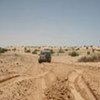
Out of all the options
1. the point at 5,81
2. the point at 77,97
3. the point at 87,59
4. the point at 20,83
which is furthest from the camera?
the point at 87,59

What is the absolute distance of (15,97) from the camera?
1559cm

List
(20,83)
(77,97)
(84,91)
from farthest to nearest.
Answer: (20,83) < (84,91) < (77,97)

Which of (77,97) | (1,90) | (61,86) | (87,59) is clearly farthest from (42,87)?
(87,59)

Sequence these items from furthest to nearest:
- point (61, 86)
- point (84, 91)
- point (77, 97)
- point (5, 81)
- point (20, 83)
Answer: point (5, 81), point (20, 83), point (61, 86), point (84, 91), point (77, 97)

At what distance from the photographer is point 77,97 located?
49.4 feet

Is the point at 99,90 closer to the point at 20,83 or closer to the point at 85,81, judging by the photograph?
the point at 85,81

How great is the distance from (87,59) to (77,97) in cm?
3687

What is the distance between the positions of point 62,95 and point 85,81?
4863 millimetres

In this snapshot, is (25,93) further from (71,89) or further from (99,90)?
(99,90)

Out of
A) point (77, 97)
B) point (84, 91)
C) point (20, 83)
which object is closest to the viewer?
point (77, 97)

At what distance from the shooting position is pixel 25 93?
54.5 ft

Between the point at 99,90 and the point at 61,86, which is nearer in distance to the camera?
the point at 99,90

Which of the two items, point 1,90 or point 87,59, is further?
point 87,59

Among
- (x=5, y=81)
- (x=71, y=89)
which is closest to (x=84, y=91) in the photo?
(x=71, y=89)
